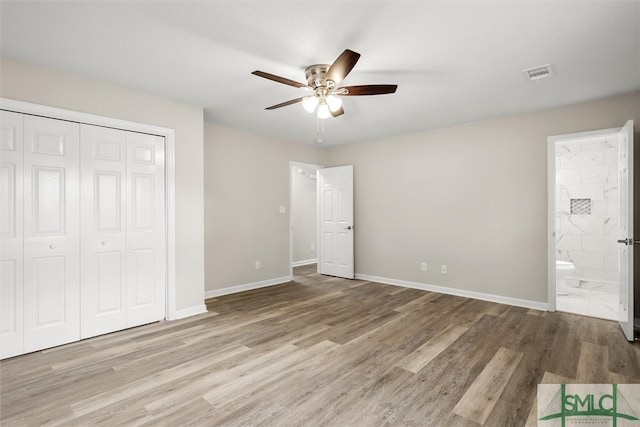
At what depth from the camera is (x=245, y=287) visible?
5.03m

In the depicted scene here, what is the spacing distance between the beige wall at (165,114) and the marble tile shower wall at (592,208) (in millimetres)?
5823

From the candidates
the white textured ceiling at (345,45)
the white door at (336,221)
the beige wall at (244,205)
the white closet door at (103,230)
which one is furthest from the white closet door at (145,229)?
the white door at (336,221)

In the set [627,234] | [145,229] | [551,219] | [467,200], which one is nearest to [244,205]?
[145,229]

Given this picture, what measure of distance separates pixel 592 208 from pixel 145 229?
6976mm

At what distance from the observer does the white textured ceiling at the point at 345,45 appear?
2.01 meters

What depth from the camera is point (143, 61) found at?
270 centimetres

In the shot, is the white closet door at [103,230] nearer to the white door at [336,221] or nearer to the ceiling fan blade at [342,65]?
the ceiling fan blade at [342,65]

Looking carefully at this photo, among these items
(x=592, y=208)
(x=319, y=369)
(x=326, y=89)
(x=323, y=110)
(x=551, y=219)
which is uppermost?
(x=326, y=89)

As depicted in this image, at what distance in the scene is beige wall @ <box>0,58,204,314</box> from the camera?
2.75 m

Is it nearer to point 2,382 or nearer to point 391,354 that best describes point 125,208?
point 2,382

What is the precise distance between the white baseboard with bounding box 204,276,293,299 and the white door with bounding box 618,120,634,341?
14.4 feet

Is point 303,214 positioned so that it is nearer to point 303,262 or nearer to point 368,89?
point 303,262

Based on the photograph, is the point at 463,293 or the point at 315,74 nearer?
the point at 315,74

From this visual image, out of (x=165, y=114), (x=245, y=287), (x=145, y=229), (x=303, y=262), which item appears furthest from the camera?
(x=303, y=262)
